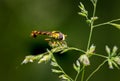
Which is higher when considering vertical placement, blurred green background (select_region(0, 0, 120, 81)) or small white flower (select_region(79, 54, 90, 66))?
small white flower (select_region(79, 54, 90, 66))

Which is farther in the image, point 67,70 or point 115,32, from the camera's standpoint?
point 115,32

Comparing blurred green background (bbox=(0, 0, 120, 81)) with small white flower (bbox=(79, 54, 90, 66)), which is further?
blurred green background (bbox=(0, 0, 120, 81))

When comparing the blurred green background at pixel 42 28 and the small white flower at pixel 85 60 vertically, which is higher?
the small white flower at pixel 85 60

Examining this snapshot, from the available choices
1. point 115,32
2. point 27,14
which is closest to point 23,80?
point 27,14

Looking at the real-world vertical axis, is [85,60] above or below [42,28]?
above

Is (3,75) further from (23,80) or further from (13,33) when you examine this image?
(13,33)

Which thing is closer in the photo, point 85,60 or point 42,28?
point 85,60

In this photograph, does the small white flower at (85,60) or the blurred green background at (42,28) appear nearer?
the small white flower at (85,60)

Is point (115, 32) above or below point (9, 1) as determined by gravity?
below
